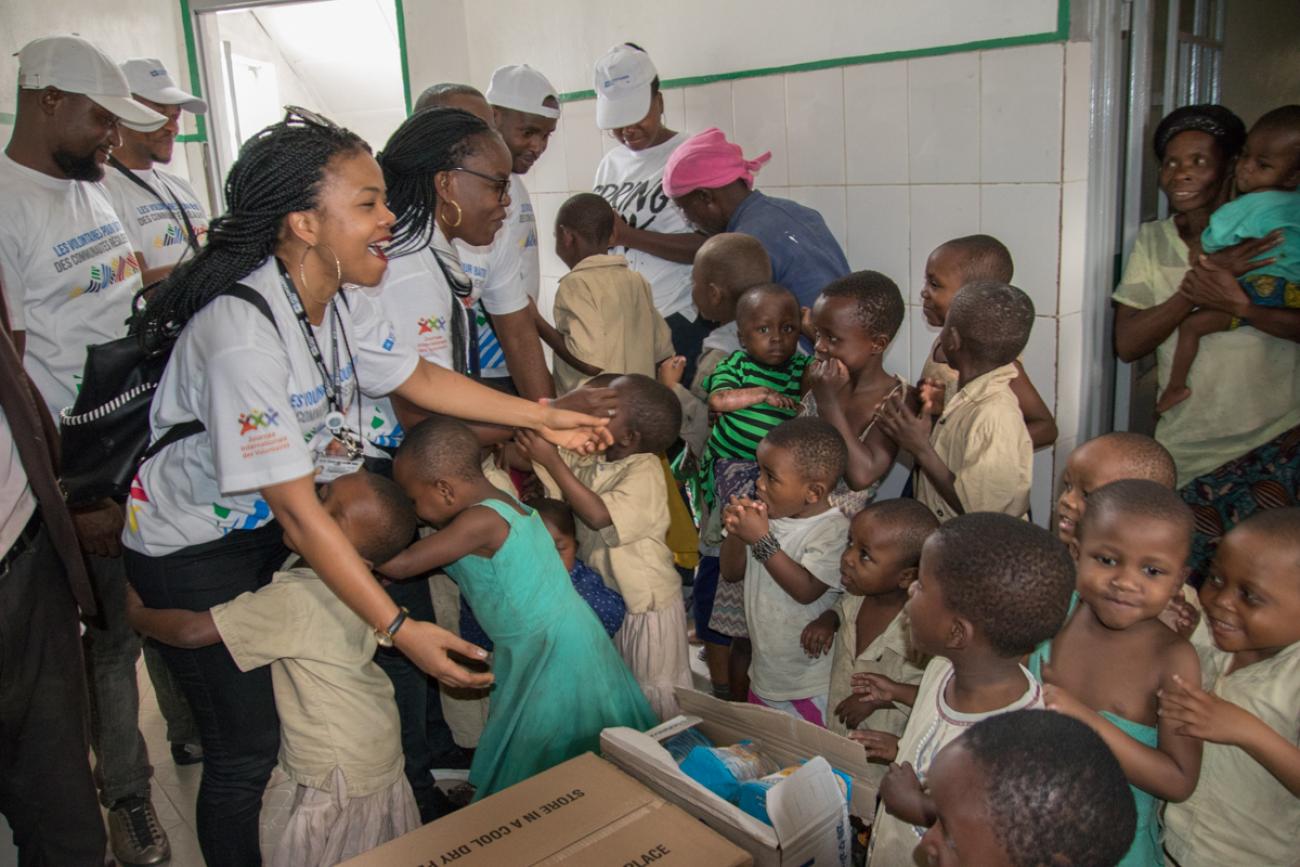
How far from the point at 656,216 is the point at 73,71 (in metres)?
2.02

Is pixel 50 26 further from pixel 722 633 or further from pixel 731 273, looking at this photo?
pixel 722 633

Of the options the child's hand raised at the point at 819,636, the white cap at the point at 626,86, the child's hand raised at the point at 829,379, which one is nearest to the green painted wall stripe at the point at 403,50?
the white cap at the point at 626,86

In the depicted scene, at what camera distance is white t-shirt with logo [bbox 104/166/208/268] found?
341 cm

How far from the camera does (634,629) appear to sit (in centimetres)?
281

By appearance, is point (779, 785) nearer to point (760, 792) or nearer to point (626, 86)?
point (760, 792)

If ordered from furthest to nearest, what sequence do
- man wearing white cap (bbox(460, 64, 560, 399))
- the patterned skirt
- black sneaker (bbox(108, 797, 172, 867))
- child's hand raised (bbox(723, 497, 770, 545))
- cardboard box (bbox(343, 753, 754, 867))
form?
man wearing white cap (bbox(460, 64, 560, 399)), black sneaker (bbox(108, 797, 172, 867)), the patterned skirt, child's hand raised (bbox(723, 497, 770, 545)), cardboard box (bbox(343, 753, 754, 867))

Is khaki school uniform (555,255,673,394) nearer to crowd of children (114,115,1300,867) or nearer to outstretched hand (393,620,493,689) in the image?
crowd of children (114,115,1300,867)

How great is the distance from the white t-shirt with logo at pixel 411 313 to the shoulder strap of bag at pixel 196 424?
47cm

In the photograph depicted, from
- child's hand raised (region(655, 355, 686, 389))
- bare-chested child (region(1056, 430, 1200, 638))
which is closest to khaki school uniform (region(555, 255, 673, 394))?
A: child's hand raised (region(655, 355, 686, 389))

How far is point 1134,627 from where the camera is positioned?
185 cm

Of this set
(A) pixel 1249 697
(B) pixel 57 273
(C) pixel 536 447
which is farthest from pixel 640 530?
(B) pixel 57 273

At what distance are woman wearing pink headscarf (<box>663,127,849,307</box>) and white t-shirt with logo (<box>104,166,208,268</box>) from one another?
1.69m

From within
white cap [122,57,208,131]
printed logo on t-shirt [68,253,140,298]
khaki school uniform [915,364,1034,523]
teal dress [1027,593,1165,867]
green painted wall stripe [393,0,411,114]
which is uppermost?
green painted wall stripe [393,0,411,114]

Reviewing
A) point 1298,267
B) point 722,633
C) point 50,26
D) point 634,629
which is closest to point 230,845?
point 634,629
